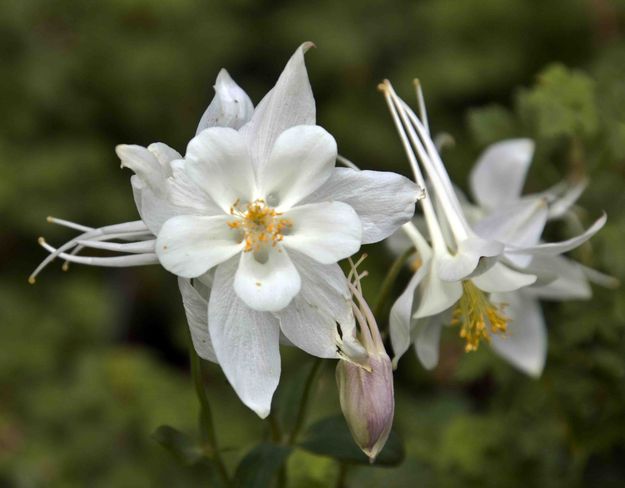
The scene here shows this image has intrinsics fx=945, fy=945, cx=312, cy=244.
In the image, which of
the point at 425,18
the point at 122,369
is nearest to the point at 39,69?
the point at 122,369

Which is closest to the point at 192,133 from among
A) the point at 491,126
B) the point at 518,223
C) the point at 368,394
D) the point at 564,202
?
the point at 491,126

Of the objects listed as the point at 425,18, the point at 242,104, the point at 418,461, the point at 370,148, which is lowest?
the point at 418,461

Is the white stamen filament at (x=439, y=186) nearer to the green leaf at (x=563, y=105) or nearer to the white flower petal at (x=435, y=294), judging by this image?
the white flower petal at (x=435, y=294)

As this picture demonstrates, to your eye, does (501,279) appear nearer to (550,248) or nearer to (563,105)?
(550,248)

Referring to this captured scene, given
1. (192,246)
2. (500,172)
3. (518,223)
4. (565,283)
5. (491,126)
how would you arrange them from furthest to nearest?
(491,126), (500,172), (565,283), (518,223), (192,246)

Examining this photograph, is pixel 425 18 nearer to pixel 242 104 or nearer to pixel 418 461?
pixel 418 461

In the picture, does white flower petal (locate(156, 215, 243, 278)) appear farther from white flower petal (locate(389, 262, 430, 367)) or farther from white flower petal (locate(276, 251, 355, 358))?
white flower petal (locate(389, 262, 430, 367))

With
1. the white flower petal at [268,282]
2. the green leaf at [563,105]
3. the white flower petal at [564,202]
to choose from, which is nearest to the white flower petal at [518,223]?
the white flower petal at [564,202]
